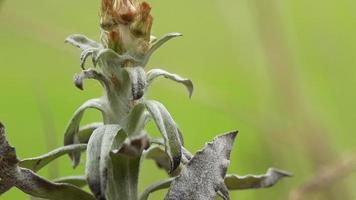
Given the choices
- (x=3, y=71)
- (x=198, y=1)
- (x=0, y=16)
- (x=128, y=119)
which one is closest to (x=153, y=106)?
(x=128, y=119)

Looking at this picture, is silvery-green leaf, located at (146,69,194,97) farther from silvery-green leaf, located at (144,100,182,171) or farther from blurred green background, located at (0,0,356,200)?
blurred green background, located at (0,0,356,200)

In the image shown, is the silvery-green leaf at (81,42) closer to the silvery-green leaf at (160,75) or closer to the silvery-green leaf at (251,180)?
the silvery-green leaf at (160,75)

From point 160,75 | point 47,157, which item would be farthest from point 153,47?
point 47,157

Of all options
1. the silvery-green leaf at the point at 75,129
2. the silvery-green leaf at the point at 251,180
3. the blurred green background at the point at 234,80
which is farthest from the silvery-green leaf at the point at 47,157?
the blurred green background at the point at 234,80

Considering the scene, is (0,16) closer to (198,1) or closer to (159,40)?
(159,40)

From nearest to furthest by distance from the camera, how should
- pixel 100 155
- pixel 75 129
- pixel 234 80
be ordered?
pixel 100 155
pixel 75 129
pixel 234 80

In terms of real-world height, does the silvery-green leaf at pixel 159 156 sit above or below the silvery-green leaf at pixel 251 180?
above

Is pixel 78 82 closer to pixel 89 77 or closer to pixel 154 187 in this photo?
pixel 89 77
